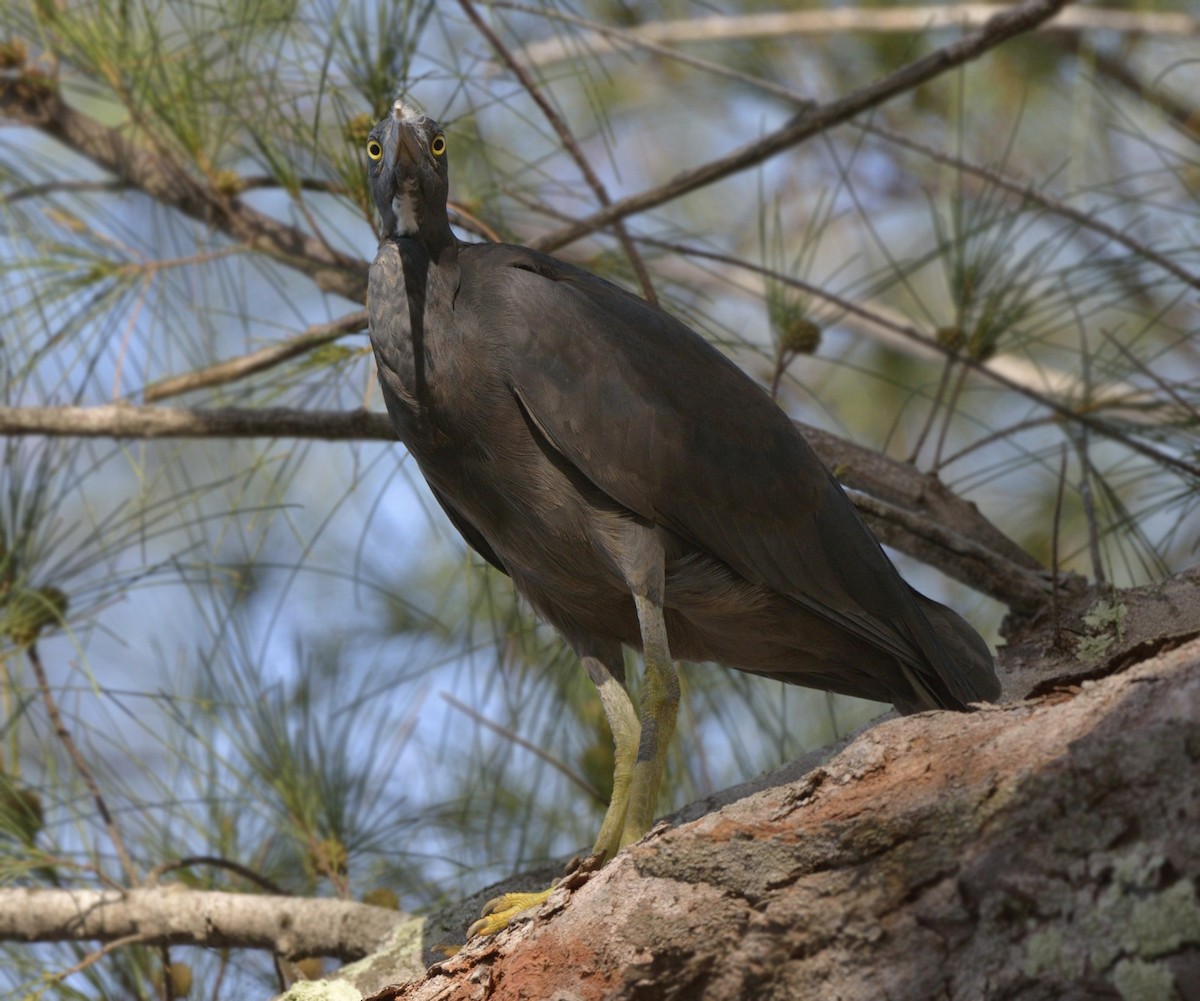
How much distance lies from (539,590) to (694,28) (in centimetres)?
384

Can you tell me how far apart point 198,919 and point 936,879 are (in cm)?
203

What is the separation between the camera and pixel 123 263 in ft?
12.5

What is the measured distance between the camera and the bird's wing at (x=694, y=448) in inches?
108

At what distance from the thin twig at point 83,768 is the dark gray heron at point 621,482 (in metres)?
1.11

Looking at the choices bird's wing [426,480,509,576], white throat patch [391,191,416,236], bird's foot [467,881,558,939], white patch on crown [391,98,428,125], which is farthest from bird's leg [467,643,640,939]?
white patch on crown [391,98,428,125]

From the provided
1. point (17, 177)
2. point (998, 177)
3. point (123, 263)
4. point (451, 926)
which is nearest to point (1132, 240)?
point (998, 177)

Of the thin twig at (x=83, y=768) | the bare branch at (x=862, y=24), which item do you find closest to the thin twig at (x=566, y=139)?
the thin twig at (x=83, y=768)

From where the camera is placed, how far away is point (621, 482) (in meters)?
2.74

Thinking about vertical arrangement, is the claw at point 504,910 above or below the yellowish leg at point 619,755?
below

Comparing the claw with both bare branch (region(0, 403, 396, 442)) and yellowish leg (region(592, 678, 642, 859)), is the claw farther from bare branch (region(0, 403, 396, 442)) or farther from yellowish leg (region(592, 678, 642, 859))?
bare branch (region(0, 403, 396, 442))

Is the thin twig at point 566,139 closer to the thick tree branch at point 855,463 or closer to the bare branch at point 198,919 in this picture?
the thick tree branch at point 855,463

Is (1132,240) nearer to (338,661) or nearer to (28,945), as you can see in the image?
(338,661)

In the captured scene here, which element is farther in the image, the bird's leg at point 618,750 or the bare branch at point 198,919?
the bare branch at point 198,919

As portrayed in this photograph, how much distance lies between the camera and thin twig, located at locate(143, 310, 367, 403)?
3.35m
